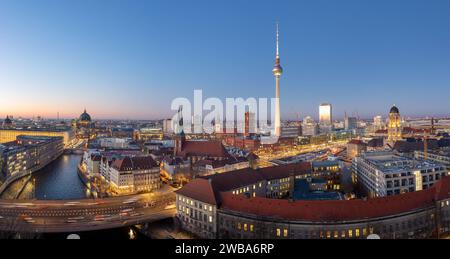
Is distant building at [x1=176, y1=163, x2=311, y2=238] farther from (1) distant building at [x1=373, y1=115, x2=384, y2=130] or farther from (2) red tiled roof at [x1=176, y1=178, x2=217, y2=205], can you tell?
(1) distant building at [x1=373, y1=115, x2=384, y2=130]

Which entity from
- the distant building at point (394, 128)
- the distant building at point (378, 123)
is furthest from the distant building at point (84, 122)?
the distant building at point (378, 123)

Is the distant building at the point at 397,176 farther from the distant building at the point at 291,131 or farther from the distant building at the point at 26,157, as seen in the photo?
the distant building at the point at 291,131

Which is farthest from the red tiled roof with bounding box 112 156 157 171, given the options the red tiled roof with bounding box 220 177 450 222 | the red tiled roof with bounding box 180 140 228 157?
the red tiled roof with bounding box 220 177 450 222

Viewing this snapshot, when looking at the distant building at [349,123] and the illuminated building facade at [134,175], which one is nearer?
the illuminated building facade at [134,175]

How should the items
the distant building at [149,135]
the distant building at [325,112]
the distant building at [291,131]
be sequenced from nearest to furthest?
the distant building at [149,135] < the distant building at [291,131] < the distant building at [325,112]

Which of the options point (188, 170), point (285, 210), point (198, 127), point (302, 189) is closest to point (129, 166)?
point (188, 170)

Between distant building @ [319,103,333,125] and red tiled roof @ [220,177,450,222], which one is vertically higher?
distant building @ [319,103,333,125]

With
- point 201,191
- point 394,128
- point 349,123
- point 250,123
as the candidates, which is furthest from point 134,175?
point 349,123
